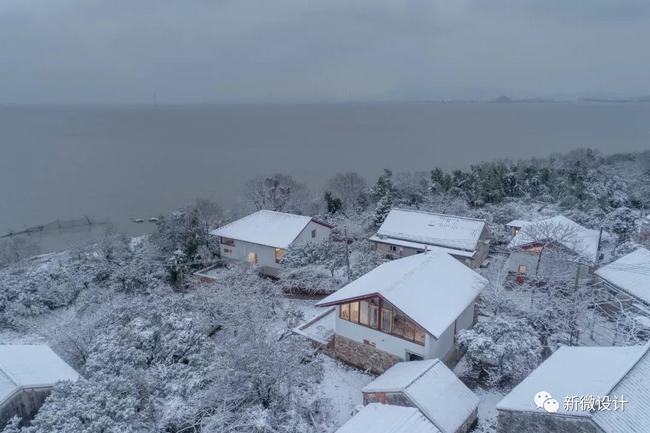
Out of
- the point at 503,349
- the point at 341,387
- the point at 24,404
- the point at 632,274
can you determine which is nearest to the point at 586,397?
the point at 503,349

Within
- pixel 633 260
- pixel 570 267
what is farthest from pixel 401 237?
pixel 633 260

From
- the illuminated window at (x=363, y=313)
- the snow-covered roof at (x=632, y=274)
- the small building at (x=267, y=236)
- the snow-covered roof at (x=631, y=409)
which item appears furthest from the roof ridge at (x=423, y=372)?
the small building at (x=267, y=236)

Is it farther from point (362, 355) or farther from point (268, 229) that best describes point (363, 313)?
point (268, 229)

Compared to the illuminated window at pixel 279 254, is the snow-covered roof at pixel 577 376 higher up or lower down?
higher up

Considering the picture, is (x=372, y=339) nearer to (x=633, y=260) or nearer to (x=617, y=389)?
(x=617, y=389)

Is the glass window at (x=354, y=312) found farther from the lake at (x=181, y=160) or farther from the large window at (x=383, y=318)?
the lake at (x=181, y=160)

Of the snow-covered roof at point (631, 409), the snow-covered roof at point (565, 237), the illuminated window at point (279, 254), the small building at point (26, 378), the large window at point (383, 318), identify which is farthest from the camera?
the illuminated window at point (279, 254)

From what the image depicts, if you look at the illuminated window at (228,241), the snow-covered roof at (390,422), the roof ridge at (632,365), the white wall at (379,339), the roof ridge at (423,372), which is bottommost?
the illuminated window at (228,241)
